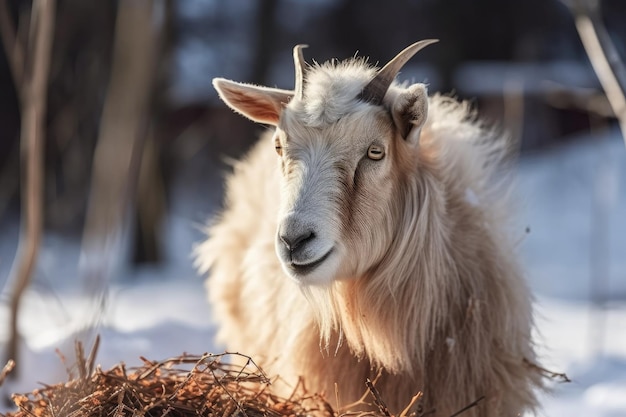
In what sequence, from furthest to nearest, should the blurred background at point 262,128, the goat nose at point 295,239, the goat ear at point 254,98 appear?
the blurred background at point 262,128 < the goat ear at point 254,98 < the goat nose at point 295,239

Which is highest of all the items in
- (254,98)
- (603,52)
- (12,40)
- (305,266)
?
(12,40)

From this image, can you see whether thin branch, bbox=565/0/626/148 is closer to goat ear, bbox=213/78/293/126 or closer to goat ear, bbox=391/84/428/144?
goat ear, bbox=391/84/428/144

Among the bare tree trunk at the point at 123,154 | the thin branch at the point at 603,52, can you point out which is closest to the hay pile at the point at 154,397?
the bare tree trunk at the point at 123,154

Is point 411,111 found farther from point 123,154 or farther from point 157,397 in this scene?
point 123,154

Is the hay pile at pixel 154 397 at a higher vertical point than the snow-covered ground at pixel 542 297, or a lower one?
lower

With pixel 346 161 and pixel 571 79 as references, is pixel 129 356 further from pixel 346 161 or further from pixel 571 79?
pixel 571 79

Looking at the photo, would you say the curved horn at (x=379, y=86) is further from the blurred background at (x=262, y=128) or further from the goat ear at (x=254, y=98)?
the blurred background at (x=262, y=128)

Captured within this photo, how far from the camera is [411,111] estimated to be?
131 inches

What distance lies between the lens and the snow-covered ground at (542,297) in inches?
198

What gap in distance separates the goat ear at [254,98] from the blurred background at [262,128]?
2.85 metres

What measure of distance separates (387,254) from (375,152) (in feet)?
1.49

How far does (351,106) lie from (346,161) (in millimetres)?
234

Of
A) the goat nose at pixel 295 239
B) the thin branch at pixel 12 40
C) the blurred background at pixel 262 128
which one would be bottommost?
the goat nose at pixel 295 239

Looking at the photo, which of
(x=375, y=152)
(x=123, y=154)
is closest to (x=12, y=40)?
(x=375, y=152)
